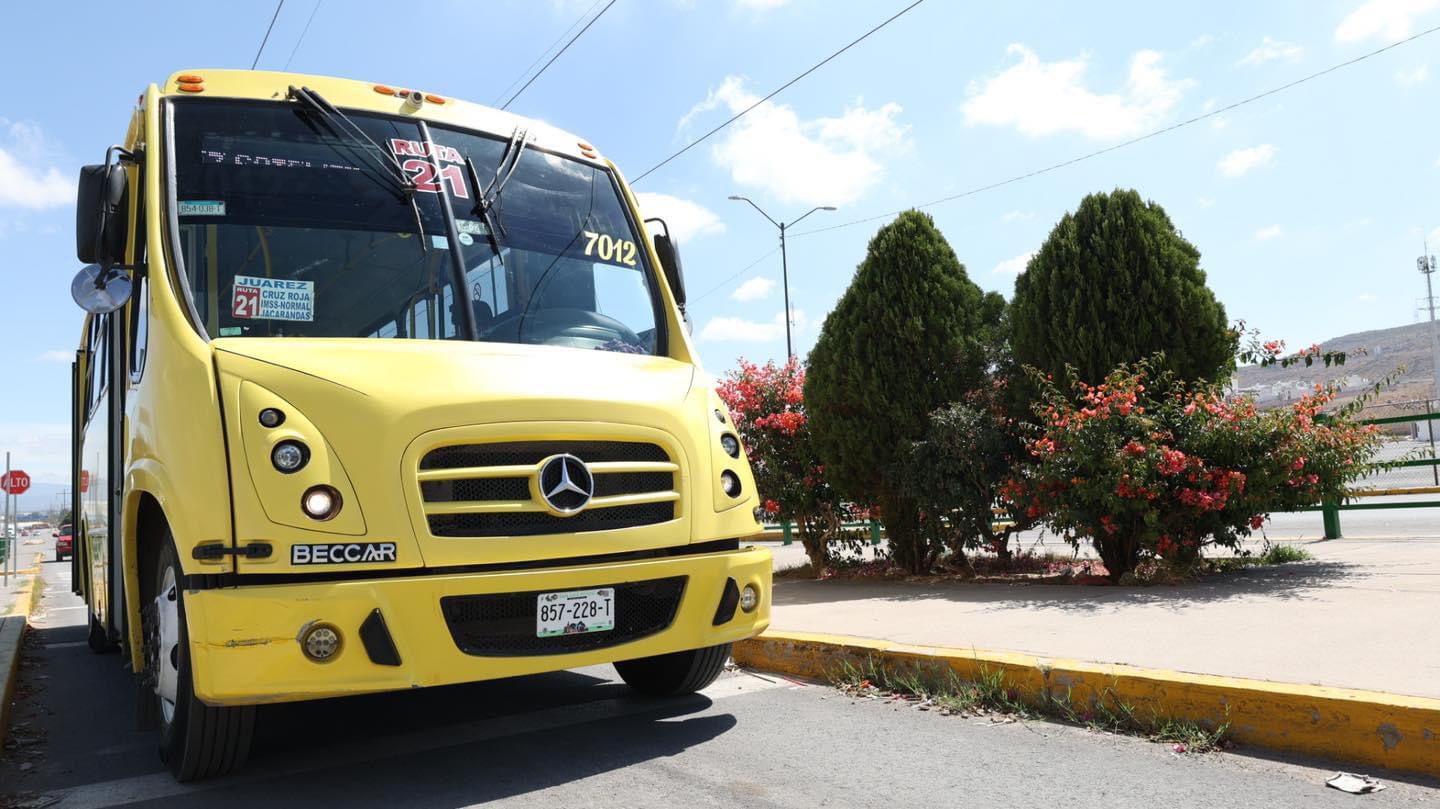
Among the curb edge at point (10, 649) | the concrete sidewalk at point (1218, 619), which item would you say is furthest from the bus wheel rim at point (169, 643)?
the concrete sidewalk at point (1218, 619)

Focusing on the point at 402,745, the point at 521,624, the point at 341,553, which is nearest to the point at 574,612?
the point at 521,624

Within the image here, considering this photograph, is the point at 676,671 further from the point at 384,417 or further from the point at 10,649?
the point at 10,649

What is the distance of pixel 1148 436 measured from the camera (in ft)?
24.6

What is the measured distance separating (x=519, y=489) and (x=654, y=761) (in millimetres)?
1304

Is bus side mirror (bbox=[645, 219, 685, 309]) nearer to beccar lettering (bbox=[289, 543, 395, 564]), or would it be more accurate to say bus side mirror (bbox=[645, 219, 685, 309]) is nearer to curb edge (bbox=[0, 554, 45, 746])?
beccar lettering (bbox=[289, 543, 395, 564])

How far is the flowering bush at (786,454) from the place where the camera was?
10.6m

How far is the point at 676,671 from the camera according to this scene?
5.37 metres

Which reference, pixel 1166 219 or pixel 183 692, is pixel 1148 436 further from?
pixel 183 692

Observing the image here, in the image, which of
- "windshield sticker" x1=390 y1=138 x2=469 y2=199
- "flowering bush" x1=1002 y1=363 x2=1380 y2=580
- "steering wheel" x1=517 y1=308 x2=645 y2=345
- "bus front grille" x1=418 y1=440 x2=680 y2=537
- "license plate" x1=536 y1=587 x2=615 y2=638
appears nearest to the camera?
"bus front grille" x1=418 y1=440 x2=680 y2=537

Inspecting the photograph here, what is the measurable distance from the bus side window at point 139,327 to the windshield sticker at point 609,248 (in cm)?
208

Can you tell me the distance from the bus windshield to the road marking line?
183cm

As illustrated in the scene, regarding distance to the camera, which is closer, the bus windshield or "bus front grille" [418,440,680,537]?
"bus front grille" [418,440,680,537]

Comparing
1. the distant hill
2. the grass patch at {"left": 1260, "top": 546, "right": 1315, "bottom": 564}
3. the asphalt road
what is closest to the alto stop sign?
the asphalt road

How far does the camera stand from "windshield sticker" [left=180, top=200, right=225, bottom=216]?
181 inches
